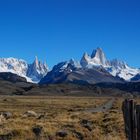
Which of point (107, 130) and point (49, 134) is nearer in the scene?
point (49, 134)

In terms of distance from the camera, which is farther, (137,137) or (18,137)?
(18,137)

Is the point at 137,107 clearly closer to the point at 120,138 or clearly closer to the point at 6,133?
the point at 120,138

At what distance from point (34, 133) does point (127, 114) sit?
35.8ft

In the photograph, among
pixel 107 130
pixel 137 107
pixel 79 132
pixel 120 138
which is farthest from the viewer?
pixel 107 130

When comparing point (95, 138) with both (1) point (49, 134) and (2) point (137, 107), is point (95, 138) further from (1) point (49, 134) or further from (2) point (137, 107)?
(2) point (137, 107)

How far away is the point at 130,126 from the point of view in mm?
13945

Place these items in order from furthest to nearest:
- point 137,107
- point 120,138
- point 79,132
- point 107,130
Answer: point 107,130
point 79,132
point 120,138
point 137,107

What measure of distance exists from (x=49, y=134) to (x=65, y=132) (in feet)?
2.84

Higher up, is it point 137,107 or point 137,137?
point 137,107

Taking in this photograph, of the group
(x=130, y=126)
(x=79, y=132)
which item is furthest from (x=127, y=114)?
(x=79, y=132)

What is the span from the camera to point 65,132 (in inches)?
969

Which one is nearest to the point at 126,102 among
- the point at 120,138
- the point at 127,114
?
the point at 127,114

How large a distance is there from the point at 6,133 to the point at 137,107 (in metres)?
12.4

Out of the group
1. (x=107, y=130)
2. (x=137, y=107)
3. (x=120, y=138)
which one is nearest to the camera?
(x=137, y=107)
